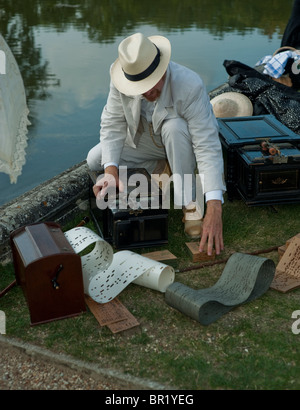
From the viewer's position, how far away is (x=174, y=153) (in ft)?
11.5

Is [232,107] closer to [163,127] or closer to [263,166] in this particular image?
[263,166]

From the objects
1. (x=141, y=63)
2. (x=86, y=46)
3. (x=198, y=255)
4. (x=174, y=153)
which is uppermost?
(x=141, y=63)

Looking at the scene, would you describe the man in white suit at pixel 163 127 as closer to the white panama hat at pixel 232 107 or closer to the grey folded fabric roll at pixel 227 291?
the grey folded fabric roll at pixel 227 291

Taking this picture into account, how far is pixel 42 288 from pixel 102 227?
104 cm

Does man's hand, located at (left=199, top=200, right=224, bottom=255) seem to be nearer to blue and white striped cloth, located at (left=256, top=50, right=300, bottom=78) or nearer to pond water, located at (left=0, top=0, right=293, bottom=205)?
pond water, located at (left=0, top=0, right=293, bottom=205)

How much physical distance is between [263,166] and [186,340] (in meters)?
1.81

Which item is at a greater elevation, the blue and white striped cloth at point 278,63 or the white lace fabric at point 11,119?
the white lace fabric at point 11,119

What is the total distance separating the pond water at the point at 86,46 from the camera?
689 centimetres

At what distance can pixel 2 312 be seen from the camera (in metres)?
2.85

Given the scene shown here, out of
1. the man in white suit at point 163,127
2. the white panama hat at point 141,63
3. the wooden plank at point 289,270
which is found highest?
the white panama hat at point 141,63

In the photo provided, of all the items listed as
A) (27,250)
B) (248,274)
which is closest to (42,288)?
(27,250)

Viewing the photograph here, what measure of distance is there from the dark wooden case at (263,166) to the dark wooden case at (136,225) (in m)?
0.88

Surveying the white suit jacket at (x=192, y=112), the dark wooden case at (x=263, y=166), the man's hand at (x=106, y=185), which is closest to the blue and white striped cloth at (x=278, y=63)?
the dark wooden case at (x=263, y=166)

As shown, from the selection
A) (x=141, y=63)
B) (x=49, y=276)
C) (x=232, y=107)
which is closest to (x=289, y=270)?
(x=49, y=276)
